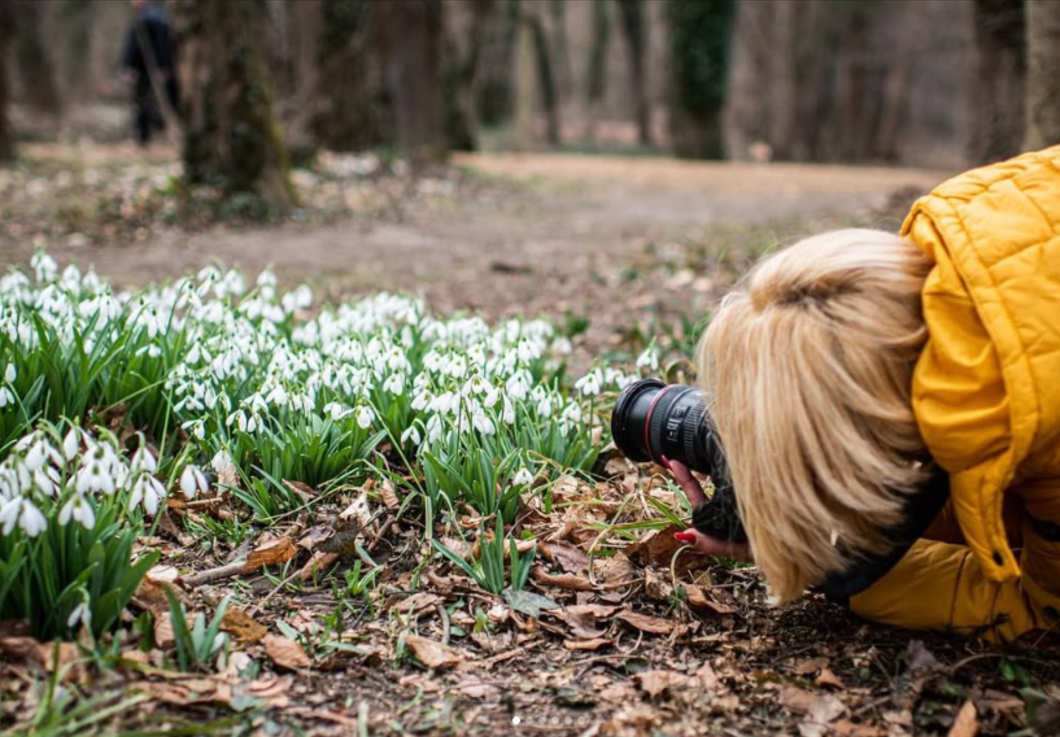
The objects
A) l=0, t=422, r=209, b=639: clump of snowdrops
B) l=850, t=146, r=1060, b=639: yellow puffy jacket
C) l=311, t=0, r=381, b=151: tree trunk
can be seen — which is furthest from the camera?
l=311, t=0, r=381, b=151: tree trunk

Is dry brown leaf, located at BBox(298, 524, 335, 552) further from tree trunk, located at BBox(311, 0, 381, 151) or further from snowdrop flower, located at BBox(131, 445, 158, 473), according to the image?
tree trunk, located at BBox(311, 0, 381, 151)

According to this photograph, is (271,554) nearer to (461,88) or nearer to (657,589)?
(657,589)

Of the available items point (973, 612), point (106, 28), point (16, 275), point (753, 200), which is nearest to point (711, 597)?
point (973, 612)

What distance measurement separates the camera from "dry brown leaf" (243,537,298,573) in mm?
2391

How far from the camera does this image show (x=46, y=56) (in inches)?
688

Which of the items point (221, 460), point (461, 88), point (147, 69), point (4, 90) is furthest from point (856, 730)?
point (461, 88)

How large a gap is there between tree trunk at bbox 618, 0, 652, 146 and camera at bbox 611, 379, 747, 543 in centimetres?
2340

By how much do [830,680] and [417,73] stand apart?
38.7 ft

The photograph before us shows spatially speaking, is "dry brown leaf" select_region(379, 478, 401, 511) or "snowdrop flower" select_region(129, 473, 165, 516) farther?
"dry brown leaf" select_region(379, 478, 401, 511)

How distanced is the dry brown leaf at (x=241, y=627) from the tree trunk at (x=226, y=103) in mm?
6224

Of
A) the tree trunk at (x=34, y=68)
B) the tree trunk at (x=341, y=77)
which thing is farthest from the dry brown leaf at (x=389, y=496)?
the tree trunk at (x=34, y=68)

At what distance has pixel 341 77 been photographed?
1211 cm

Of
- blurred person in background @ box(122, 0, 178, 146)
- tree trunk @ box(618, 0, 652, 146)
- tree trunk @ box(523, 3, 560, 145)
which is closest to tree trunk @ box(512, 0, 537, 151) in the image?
tree trunk @ box(523, 3, 560, 145)

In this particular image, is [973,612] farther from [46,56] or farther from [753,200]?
[46,56]
